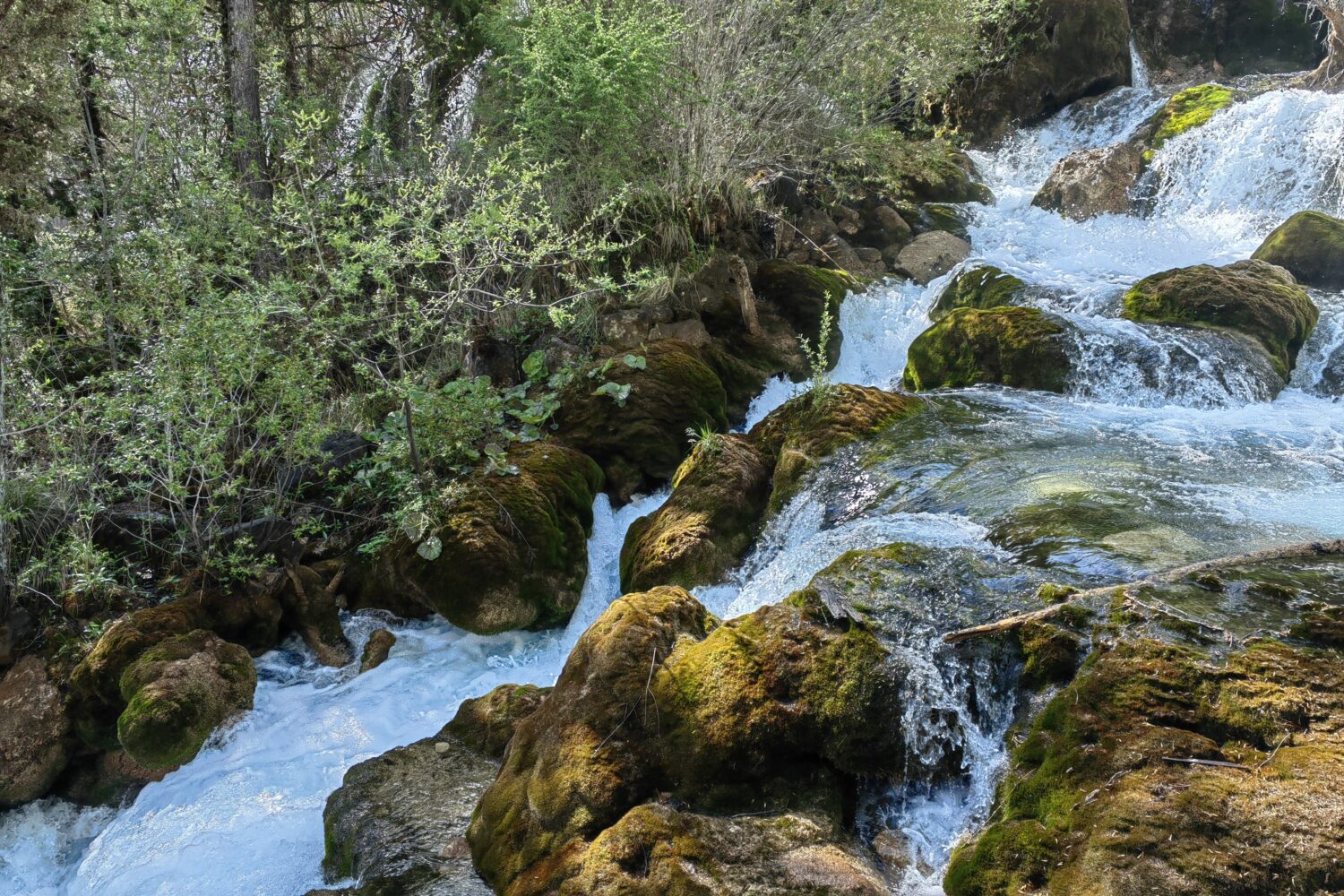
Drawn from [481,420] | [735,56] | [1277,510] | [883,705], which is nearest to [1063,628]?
[883,705]

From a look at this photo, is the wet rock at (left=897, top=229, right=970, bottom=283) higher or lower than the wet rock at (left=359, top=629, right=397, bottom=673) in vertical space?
higher

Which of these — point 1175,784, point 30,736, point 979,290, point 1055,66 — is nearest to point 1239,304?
point 979,290

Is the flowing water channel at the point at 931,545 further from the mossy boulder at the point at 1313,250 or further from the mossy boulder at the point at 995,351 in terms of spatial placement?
the mossy boulder at the point at 1313,250

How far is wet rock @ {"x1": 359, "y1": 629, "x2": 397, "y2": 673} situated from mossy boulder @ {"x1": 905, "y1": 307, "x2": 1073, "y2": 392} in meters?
5.55

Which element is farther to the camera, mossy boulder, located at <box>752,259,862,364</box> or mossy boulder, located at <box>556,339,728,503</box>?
A: mossy boulder, located at <box>752,259,862,364</box>

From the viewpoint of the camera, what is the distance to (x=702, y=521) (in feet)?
20.3

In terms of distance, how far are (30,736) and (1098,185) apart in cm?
1429

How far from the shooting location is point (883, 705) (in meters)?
3.54

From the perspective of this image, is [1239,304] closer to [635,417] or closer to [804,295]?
[804,295]

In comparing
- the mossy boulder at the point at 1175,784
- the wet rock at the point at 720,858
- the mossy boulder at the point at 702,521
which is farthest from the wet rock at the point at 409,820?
the mossy boulder at the point at 1175,784

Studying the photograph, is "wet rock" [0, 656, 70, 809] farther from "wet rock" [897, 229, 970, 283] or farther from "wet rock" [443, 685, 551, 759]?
"wet rock" [897, 229, 970, 283]

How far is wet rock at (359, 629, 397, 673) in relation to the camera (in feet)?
19.2

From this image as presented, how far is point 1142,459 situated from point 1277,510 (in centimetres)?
106

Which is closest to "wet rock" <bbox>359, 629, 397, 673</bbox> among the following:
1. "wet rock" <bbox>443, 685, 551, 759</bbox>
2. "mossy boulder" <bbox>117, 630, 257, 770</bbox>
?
"mossy boulder" <bbox>117, 630, 257, 770</bbox>
